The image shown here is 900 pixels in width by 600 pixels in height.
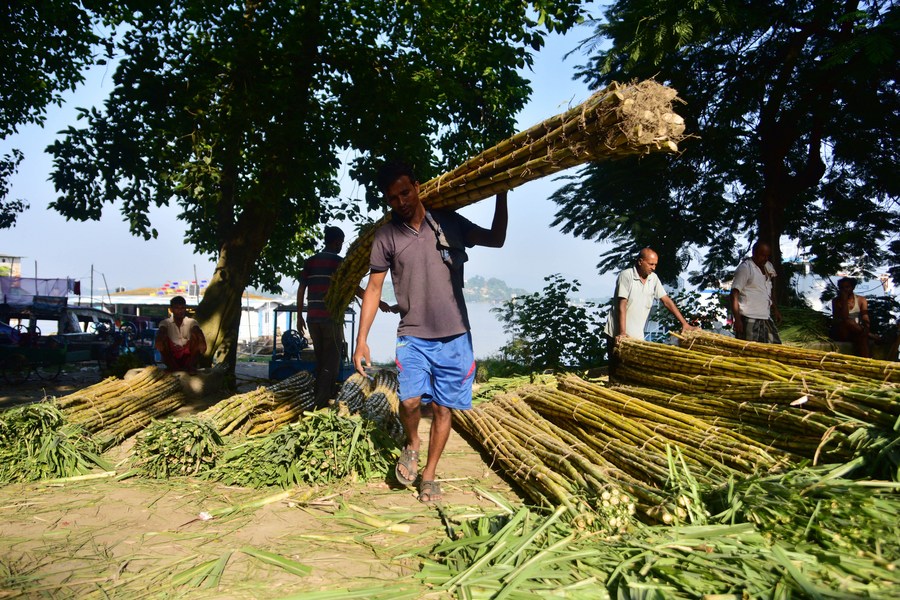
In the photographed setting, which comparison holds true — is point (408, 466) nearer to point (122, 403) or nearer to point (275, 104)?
point (122, 403)

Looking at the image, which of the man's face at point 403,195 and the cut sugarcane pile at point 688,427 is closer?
the cut sugarcane pile at point 688,427

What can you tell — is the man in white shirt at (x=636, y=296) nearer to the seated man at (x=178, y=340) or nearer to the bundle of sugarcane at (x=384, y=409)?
the bundle of sugarcane at (x=384, y=409)

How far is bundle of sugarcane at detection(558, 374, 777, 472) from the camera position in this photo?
3209 mm

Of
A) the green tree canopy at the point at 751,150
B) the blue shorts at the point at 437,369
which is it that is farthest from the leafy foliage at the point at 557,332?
the blue shorts at the point at 437,369

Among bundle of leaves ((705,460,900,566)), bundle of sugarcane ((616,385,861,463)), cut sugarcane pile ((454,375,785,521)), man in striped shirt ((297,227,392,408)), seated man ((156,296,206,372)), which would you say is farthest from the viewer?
seated man ((156,296,206,372))

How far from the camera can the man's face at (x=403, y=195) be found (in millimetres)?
3938

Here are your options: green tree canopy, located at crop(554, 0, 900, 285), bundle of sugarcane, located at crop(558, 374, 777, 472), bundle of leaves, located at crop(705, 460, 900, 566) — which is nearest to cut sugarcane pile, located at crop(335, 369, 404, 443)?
bundle of sugarcane, located at crop(558, 374, 777, 472)

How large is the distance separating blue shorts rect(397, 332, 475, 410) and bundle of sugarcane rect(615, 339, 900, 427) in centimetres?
170

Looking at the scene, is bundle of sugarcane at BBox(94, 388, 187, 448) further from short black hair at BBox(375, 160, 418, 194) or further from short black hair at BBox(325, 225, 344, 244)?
short black hair at BBox(375, 160, 418, 194)

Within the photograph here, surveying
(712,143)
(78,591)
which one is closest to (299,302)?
(78,591)

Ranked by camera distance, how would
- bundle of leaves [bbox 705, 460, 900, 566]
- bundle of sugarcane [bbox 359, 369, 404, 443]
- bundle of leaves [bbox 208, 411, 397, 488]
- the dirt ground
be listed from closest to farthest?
bundle of leaves [bbox 705, 460, 900, 566], the dirt ground, bundle of leaves [bbox 208, 411, 397, 488], bundle of sugarcane [bbox 359, 369, 404, 443]

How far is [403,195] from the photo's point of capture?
3951 millimetres

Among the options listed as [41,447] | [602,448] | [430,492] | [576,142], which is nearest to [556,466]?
[602,448]

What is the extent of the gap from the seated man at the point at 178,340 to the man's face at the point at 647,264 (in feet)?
16.7
